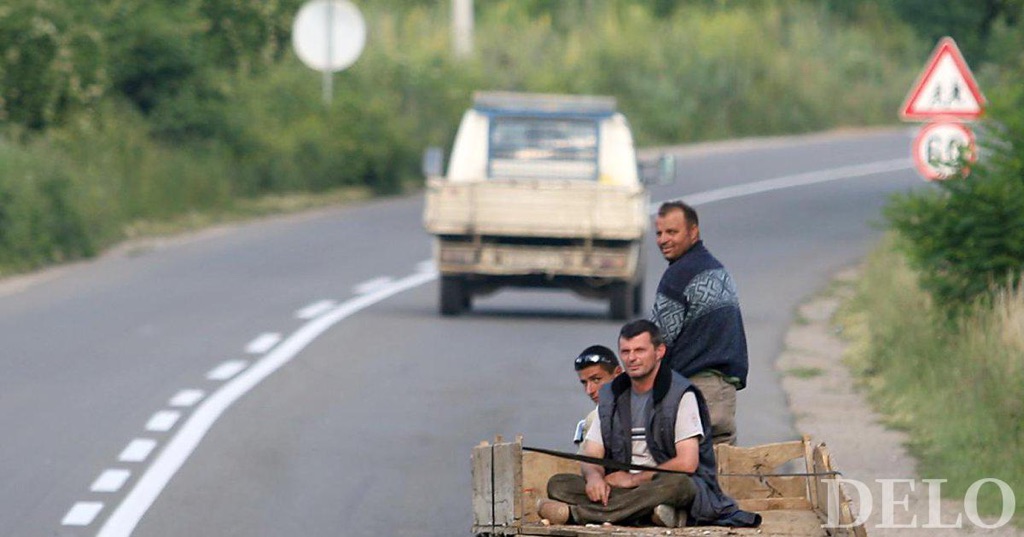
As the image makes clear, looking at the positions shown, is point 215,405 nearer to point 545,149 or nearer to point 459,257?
point 459,257

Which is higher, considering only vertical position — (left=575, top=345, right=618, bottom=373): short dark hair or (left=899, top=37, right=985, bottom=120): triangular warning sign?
(left=899, top=37, right=985, bottom=120): triangular warning sign

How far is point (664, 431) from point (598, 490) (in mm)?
342

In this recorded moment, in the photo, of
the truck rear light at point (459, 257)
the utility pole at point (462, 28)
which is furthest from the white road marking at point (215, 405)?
the utility pole at point (462, 28)

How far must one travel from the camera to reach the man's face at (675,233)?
9.33 meters

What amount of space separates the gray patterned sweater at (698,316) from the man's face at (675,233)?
2.0 inches

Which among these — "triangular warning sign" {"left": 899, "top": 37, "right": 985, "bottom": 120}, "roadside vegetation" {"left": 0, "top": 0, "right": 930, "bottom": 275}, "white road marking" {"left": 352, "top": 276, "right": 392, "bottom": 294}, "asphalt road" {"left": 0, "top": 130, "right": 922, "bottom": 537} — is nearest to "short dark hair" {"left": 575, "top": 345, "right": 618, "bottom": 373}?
"asphalt road" {"left": 0, "top": 130, "right": 922, "bottom": 537}

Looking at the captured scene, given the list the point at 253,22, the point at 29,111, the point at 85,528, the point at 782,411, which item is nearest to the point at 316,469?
the point at 85,528

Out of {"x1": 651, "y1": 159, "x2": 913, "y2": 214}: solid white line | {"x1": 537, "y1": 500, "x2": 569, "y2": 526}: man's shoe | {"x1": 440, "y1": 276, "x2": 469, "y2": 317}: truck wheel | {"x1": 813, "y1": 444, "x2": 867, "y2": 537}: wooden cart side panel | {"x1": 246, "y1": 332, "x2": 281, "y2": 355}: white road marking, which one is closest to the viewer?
{"x1": 813, "y1": 444, "x2": 867, "y2": 537}: wooden cart side panel

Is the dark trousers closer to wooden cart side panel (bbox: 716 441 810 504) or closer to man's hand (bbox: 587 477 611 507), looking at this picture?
man's hand (bbox: 587 477 611 507)

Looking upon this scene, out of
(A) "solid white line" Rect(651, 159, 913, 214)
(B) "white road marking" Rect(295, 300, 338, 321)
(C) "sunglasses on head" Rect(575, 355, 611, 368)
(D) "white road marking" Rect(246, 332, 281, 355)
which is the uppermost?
(C) "sunglasses on head" Rect(575, 355, 611, 368)

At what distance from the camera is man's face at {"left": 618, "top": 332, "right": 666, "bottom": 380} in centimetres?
837

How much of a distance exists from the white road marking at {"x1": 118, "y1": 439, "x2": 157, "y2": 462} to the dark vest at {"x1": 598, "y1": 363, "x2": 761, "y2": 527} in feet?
16.1

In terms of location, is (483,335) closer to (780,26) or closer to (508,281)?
(508,281)

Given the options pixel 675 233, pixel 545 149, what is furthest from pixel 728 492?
pixel 545 149
